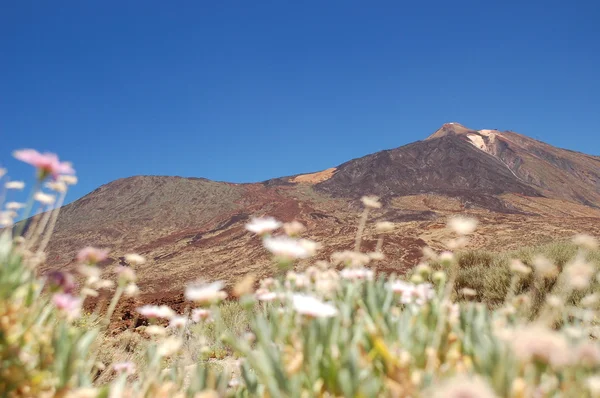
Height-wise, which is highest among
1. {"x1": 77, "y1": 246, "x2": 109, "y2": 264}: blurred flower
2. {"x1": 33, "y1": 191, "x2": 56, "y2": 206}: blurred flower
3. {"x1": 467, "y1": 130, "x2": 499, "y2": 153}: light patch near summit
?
{"x1": 467, "y1": 130, "x2": 499, "y2": 153}: light patch near summit

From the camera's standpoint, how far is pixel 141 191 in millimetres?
37375

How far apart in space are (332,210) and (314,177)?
13433 mm

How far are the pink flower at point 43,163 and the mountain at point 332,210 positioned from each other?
8.09 metres

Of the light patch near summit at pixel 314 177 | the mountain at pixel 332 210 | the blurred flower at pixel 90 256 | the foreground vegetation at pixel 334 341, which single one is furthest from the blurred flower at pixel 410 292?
the light patch near summit at pixel 314 177

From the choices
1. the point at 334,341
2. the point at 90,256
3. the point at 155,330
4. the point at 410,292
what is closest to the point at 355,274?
the point at 410,292

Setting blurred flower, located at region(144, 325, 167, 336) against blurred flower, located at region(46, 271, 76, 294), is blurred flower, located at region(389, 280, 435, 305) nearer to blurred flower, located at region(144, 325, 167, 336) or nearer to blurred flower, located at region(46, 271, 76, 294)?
blurred flower, located at region(144, 325, 167, 336)

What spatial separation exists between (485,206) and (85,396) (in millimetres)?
29970

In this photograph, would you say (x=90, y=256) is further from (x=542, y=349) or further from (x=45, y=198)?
(x=542, y=349)

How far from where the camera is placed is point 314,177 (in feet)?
135

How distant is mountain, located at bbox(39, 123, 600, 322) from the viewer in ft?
53.8

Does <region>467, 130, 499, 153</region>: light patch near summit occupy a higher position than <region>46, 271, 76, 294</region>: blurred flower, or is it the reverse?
<region>467, 130, 499, 153</region>: light patch near summit

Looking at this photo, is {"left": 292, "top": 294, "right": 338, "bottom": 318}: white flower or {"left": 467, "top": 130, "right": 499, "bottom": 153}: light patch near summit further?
{"left": 467, "top": 130, "right": 499, "bottom": 153}: light patch near summit

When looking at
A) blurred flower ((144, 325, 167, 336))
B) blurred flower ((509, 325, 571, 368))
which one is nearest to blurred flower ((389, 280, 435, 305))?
blurred flower ((509, 325, 571, 368))

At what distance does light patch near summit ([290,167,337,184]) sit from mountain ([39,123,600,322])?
0.18m
